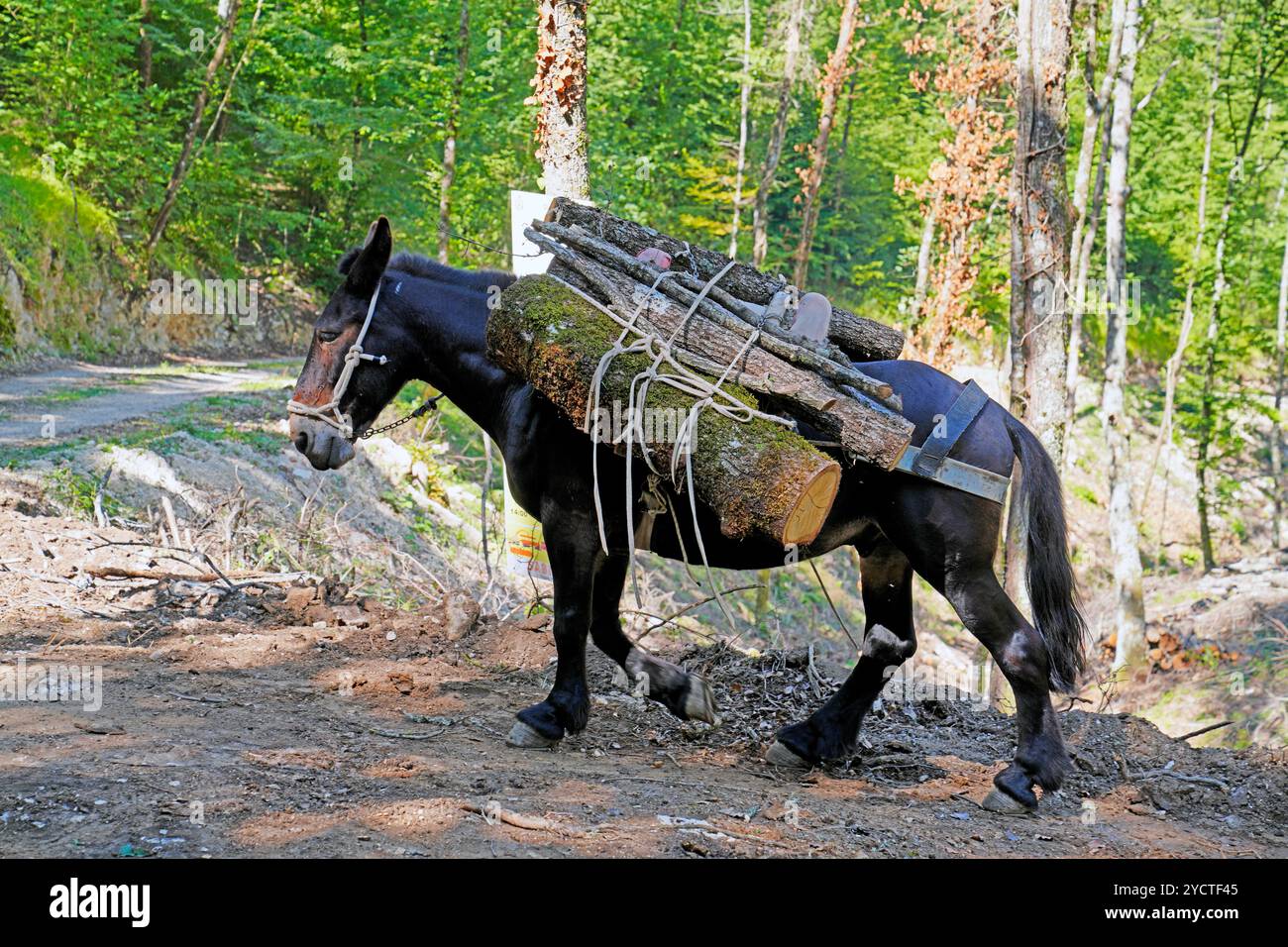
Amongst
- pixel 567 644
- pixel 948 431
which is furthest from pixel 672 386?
pixel 567 644

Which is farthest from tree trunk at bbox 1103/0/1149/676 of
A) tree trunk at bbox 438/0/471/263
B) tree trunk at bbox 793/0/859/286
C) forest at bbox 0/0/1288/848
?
tree trunk at bbox 438/0/471/263

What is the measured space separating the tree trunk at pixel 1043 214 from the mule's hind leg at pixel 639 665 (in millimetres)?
4220

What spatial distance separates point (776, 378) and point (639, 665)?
2.09m

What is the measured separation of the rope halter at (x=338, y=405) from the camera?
6.08 meters

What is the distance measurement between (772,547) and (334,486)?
381 inches

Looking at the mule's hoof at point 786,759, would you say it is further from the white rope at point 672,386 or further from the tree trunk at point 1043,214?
the tree trunk at point 1043,214

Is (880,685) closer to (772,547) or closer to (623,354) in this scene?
(772,547)

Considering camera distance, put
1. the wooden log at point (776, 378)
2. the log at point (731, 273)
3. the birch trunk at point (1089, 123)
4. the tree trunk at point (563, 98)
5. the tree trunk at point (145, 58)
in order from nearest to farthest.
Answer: the wooden log at point (776, 378) < the log at point (731, 273) < the tree trunk at point (563, 98) < the birch trunk at point (1089, 123) < the tree trunk at point (145, 58)

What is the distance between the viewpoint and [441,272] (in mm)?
6430

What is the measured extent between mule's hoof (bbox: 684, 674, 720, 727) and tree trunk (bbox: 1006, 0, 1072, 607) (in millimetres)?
4167

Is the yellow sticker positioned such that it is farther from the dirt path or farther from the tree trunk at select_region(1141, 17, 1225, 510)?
the tree trunk at select_region(1141, 17, 1225, 510)

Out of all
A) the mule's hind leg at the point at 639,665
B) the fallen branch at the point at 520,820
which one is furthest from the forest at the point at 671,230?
the fallen branch at the point at 520,820

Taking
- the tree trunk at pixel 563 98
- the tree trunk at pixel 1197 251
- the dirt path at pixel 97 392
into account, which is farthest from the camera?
the tree trunk at pixel 1197 251

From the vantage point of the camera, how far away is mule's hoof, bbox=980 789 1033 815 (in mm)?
5605
